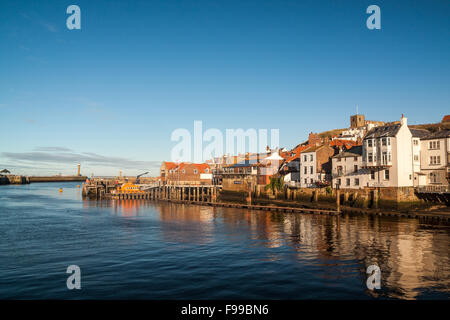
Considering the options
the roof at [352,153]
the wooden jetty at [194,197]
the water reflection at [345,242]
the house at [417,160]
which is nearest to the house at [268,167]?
the wooden jetty at [194,197]

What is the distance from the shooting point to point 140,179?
5522 inches

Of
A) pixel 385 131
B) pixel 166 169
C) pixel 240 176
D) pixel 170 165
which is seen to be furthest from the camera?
pixel 170 165

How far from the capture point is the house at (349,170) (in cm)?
6056

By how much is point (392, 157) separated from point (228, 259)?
131ft

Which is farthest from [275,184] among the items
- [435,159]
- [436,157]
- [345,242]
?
[345,242]

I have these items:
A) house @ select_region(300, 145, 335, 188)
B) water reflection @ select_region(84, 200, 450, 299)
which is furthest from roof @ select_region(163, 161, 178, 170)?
water reflection @ select_region(84, 200, 450, 299)

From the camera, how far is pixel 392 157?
55719 mm

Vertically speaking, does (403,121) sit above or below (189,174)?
above

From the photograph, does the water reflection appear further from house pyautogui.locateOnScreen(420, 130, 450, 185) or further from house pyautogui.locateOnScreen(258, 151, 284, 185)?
house pyautogui.locateOnScreen(258, 151, 284, 185)

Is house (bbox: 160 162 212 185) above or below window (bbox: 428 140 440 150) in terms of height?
below

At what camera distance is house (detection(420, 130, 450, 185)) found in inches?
2135

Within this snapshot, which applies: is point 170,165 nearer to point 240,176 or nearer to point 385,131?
point 240,176

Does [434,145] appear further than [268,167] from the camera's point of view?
No

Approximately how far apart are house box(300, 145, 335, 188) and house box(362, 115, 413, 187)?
37.4 ft
